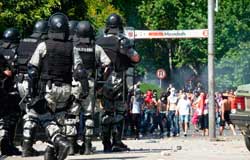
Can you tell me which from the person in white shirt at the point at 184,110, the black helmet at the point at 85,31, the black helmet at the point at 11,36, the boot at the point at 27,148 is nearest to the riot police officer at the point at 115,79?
the black helmet at the point at 85,31

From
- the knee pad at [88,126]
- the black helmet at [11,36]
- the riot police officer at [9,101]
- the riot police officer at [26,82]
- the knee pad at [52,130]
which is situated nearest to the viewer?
the knee pad at [52,130]

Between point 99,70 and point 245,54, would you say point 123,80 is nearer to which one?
point 99,70

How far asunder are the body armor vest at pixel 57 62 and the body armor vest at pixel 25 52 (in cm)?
211

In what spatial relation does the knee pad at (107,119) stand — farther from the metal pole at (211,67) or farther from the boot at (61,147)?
the metal pole at (211,67)

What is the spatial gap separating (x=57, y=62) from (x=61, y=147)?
136cm

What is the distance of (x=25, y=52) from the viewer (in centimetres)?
1382

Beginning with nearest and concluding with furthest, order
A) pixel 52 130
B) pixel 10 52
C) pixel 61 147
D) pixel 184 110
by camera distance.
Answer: pixel 61 147
pixel 52 130
pixel 10 52
pixel 184 110

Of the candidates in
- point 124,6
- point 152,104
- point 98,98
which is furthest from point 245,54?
point 98,98

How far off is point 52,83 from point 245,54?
4343cm

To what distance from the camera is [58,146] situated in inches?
424

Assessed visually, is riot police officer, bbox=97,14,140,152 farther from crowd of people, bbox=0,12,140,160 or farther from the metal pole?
the metal pole

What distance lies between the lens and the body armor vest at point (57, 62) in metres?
11.4

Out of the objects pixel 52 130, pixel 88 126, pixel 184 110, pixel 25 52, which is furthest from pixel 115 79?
pixel 184 110

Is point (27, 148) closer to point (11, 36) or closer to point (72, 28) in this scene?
point (11, 36)
